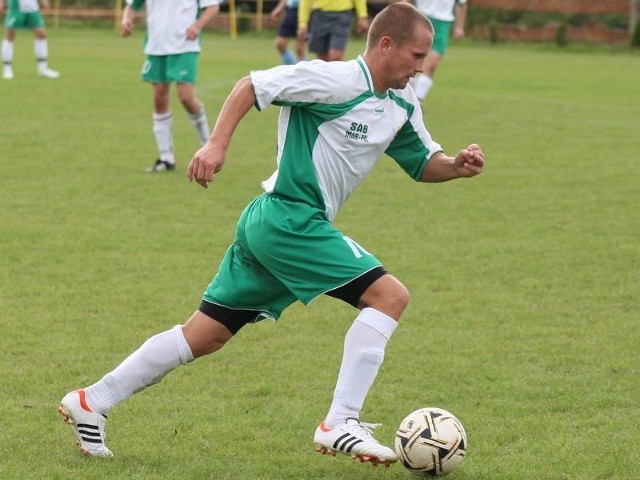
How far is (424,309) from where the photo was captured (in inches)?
287

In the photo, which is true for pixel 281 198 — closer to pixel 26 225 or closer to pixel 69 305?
pixel 69 305

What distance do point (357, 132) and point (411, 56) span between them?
357mm

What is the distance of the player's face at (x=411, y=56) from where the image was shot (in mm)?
4680

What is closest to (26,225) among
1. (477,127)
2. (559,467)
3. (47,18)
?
(559,467)

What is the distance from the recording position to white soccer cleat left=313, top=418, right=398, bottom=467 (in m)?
4.45

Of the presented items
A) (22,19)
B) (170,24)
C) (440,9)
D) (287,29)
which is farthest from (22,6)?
(170,24)

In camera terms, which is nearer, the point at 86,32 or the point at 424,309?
the point at 424,309

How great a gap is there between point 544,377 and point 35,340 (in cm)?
260

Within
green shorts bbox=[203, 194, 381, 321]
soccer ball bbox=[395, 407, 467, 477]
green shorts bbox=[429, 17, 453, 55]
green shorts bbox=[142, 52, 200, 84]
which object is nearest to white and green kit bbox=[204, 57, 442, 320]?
green shorts bbox=[203, 194, 381, 321]

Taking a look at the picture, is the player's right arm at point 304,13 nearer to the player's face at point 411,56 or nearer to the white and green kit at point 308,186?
the white and green kit at point 308,186

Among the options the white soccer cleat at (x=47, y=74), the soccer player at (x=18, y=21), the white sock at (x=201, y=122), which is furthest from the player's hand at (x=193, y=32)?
the white soccer cleat at (x=47, y=74)

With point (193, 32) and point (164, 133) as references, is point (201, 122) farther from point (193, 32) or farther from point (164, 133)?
point (193, 32)

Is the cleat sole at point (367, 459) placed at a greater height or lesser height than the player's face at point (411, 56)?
lesser

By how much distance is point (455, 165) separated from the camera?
511 cm
